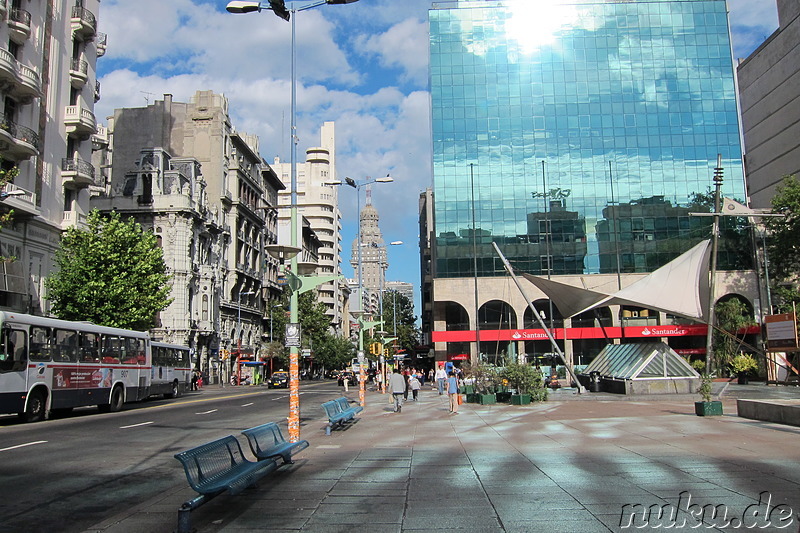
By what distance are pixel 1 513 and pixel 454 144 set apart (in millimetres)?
58692

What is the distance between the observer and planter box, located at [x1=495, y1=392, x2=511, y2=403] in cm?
2620

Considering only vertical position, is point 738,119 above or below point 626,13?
below

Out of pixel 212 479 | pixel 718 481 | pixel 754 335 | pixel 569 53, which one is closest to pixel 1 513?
A: pixel 212 479

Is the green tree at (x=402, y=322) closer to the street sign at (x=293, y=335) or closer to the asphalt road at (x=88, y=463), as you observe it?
the asphalt road at (x=88, y=463)

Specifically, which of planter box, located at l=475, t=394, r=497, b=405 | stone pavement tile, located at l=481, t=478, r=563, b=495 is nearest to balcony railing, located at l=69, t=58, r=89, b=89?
planter box, located at l=475, t=394, r=497, b=405

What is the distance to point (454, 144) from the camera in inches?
2494

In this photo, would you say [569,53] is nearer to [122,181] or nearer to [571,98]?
[571,98]

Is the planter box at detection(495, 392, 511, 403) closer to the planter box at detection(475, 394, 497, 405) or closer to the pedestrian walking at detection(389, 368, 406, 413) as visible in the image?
the planter box at detection(475, 394, 497, 405)

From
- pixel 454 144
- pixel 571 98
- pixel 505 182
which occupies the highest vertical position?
pixel 571 98

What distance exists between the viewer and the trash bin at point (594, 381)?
34312 mm

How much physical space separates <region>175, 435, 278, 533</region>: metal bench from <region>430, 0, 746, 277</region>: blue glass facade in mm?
53427

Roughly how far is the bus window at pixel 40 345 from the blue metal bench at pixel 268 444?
42.5ft

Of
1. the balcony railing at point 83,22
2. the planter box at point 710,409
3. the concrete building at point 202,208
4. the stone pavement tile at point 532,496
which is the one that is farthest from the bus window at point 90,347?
the concrete building at point 202,208

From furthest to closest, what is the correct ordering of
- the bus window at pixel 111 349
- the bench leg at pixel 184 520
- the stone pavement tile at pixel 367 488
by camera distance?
the bus window at pixel 111 349, the stone pavement tile at pixel 367 488, the bench leg at pixel 184 520
